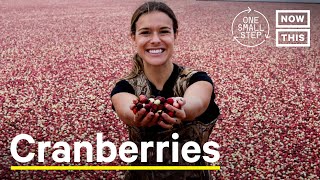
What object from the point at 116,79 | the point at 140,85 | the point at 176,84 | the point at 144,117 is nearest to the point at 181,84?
the point at 176,84

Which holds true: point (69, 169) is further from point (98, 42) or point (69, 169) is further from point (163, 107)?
point (98, 42)

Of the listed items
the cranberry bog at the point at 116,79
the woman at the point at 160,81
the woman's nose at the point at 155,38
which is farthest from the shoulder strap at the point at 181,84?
the cranberry bog at the point at 116,79

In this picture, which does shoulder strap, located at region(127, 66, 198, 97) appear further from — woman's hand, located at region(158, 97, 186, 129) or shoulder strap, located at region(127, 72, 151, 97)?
woman's hand, located at region(158, 97, 186, 129)

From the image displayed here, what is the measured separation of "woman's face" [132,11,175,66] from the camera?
44.7 inches

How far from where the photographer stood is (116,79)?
4.46 m

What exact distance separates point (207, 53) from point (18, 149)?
3188mm

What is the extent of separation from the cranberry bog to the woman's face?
1.61 metres

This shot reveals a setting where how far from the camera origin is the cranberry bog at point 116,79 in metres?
2.88

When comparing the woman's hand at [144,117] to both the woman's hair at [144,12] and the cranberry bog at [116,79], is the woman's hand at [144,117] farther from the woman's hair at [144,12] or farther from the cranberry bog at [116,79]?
the cranberry bog at [116,79]

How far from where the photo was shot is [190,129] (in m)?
1.19

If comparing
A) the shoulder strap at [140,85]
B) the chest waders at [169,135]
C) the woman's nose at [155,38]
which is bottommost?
the chest waders at [169,135]

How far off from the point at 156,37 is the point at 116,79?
11.0ft

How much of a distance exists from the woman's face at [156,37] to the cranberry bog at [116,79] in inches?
63.4

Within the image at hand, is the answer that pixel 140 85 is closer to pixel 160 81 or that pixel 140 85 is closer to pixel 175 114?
pixel 160 81
